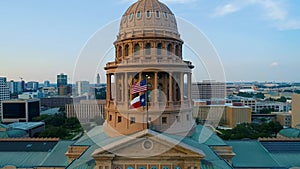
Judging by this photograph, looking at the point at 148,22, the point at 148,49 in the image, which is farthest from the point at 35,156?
the point at 148,22

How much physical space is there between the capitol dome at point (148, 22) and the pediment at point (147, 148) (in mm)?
16286

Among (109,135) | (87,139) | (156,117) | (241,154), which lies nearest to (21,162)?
(87,139)

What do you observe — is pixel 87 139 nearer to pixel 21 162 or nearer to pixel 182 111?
pixel 21 162

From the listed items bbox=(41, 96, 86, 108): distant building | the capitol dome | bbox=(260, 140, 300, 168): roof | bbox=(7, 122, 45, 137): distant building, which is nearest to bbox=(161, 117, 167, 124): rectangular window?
the capitol dome

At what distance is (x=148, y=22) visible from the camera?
3541cm

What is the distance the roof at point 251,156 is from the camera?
33009mm

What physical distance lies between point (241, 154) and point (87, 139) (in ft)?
65.7

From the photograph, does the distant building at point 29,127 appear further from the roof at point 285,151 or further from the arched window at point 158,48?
the roof at point 285,151

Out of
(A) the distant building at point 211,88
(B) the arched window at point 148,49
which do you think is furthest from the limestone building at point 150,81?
(A) the distant building at point 211,88

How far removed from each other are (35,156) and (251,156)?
2858 cm

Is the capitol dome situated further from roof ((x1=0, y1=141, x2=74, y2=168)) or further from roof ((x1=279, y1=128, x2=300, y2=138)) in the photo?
roof ((x1=279, y1=128, x2=300, y2=138))

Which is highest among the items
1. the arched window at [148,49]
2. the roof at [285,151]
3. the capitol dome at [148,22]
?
the capitol dome at [148,22]

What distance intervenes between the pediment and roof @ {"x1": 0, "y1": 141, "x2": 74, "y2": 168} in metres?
13.6

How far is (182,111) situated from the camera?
34719mm
